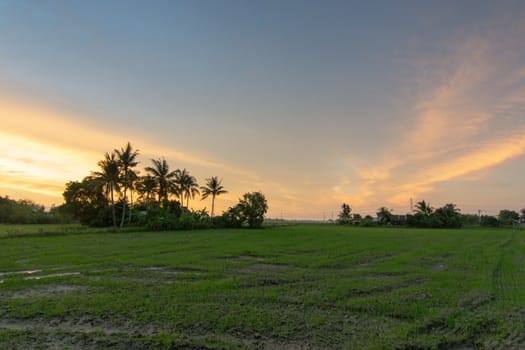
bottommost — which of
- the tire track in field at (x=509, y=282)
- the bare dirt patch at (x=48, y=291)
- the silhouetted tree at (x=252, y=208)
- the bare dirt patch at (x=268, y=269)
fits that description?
the bare dirt patch at (x=48, y=291)

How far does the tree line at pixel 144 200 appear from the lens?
3759 centimetres

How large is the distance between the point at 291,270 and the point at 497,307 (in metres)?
6.05

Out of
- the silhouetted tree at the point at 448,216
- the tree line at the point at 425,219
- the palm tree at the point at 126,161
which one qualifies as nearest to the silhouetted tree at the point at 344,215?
the tree line at the point at 425,219

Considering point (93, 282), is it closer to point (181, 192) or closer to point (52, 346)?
point (52, 346)

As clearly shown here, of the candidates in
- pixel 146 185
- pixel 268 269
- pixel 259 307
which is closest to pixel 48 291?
pixel 259 307

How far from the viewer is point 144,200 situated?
52344 millimetres

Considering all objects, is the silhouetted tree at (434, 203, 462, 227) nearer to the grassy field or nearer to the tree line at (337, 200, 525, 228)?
the tree line at (337, 200, 525, 228)

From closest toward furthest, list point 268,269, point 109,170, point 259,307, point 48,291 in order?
1. point 259,307
2. point 48,291
3. point 268,269
4. point 109,170

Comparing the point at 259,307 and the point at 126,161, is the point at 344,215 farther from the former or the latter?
the point at 259,307

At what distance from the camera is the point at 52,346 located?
448cm

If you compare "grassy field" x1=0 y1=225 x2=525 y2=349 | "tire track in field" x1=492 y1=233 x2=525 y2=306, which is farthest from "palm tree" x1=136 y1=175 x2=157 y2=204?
"tire track in field" x1=492 y1=233 x2=525 y2=306

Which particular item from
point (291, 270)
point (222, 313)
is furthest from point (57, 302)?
point (291, 270)

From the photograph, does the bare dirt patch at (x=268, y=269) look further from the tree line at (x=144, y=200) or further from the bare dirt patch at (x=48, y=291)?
the tree line at (x=144, y=200)

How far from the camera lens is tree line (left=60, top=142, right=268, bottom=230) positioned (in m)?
37.6
